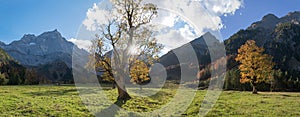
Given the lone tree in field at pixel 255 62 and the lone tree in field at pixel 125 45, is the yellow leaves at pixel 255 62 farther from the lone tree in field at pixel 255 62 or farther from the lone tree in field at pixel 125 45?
the lone tree in field at pixel 125 45

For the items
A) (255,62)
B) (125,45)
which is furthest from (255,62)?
(125,45)

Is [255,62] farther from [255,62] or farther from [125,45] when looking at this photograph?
[125,45]

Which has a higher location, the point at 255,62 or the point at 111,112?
the point at 255,62

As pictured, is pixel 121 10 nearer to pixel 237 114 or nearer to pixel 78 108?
pixel 78 108

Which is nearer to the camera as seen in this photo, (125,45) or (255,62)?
(125,45)

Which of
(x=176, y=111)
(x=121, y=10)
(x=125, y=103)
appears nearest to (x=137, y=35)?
(x=121, y=10)

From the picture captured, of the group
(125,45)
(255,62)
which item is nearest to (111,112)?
(125,45)

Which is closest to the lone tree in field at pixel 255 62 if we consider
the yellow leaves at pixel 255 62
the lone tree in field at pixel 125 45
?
the yellow leaves at pixel 255 62

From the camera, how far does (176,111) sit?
92.7 feet

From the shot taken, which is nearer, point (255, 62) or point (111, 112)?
point (111, 112)

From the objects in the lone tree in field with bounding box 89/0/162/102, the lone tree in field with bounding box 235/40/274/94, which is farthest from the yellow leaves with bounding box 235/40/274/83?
the lone tree in field with bounding box 89/0/162/102

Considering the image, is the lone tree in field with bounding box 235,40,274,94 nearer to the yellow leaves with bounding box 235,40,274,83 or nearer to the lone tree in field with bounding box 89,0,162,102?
the yellow leaves with bounding box 235,40,274,83

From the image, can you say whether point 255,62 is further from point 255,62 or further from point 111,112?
point 111,112

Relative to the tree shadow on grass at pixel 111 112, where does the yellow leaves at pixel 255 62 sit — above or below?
above
